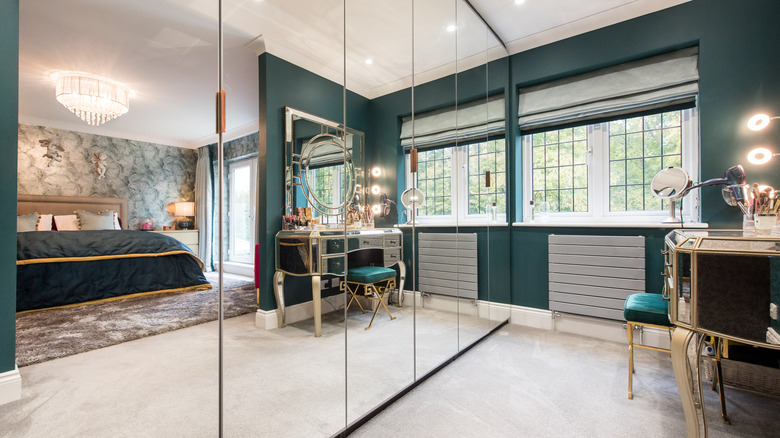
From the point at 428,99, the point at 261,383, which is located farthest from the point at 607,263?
the point at 261,383

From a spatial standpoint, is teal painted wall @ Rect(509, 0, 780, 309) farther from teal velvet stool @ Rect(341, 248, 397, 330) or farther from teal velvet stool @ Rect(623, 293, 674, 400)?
teal velvet stool @ Rect(341, 248, 397, 330)

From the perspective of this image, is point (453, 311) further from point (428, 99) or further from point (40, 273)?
point (40, 273)

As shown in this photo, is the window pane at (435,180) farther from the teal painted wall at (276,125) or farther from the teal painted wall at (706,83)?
the teal painted wall at (276,125)

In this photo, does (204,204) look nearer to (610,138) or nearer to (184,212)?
(184,212)

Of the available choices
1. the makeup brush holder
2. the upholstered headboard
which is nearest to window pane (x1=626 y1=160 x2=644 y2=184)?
the makeup brush holder

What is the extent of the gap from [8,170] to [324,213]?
1.03 m

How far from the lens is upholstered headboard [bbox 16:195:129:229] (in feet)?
2.63

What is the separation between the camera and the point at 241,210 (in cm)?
114

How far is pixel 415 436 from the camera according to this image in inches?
56.6

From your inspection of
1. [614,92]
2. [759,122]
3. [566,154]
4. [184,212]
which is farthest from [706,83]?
[184,212]

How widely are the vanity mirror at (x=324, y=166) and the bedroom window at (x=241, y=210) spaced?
295mm

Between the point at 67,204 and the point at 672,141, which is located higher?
the point at 672,141

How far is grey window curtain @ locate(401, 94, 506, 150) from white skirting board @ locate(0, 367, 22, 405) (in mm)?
1803

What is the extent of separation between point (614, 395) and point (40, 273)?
2.50 metres
